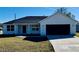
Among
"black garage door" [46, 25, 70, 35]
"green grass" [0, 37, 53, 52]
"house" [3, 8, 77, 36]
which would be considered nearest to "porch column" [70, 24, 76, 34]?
"house" [3, 8, 77, 36]

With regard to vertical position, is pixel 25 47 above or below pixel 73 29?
above

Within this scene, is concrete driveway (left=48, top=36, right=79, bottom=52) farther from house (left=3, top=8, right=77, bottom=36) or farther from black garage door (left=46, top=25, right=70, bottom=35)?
black garage door (left=46, top=25, right=70, bottom=35)

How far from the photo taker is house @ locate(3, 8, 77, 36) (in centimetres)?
2365

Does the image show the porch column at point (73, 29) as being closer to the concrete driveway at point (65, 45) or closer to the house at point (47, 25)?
the house at point (47, 25)

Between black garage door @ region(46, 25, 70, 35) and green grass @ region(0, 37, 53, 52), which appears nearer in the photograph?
green grass @ region(0, 37, 53, 52)

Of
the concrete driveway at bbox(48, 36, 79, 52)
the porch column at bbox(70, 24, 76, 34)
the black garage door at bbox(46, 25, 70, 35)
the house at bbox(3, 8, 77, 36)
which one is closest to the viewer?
the concrete driveway at bbox(48, 36, 79, 52)

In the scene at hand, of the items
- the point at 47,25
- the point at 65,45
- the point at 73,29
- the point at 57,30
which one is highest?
the point at 65,45

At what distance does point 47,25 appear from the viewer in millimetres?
24859

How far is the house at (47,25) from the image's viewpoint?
77.6 ft

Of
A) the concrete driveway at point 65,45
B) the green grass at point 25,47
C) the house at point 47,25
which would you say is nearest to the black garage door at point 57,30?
the house at point 47,25

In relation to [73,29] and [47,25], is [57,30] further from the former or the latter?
[73,29]

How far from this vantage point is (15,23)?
2727cm

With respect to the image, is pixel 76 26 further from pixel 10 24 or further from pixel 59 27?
pixel 10 24

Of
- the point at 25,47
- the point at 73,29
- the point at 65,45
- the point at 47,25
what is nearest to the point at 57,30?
the point at 47,25
